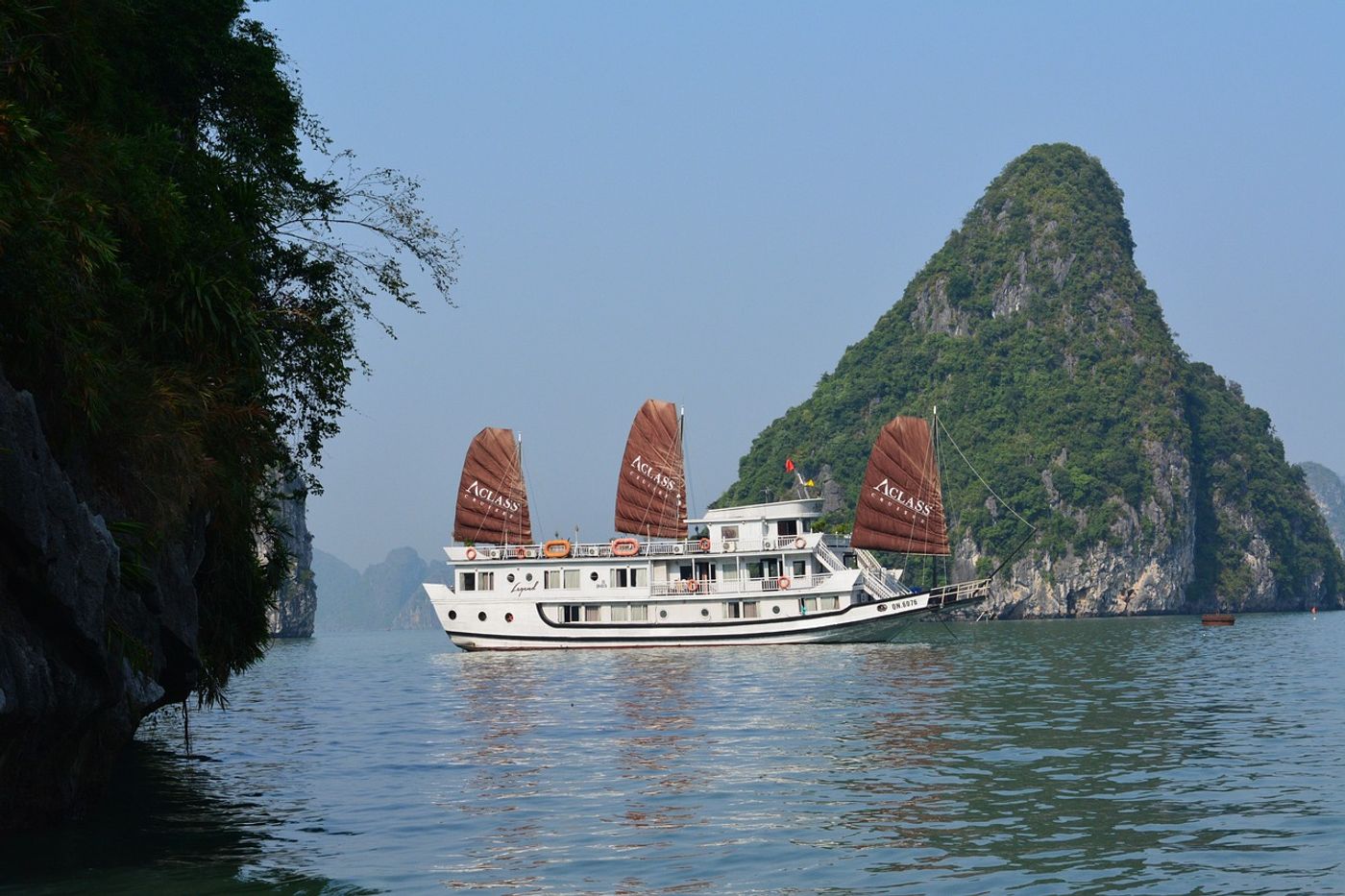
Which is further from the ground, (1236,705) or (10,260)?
(10,260)

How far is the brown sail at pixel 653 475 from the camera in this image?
49.9 m

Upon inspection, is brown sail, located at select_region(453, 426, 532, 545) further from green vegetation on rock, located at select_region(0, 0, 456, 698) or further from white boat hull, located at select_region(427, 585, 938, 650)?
green vegetation on rock, located at select_region(0, 0, 456, 698)

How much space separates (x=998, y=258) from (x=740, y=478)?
38.1m

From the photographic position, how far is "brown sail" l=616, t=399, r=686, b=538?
1966 inches

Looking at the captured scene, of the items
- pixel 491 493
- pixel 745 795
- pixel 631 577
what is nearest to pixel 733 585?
pixel 631 577

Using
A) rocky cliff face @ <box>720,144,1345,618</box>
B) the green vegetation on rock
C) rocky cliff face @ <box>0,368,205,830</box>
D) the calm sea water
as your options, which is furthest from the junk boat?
rocky cliff face @ <box>720,144,1345,618</box>

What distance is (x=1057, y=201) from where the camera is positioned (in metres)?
148

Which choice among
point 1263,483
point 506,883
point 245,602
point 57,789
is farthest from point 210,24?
point 1263,483

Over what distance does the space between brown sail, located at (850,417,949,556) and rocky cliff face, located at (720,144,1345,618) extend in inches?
2658

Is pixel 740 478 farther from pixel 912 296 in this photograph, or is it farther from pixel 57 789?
pixel 57 789

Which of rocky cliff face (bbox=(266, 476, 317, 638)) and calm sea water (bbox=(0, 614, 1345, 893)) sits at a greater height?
rocky cliff face (bbox=(266, 476, 317, 638))

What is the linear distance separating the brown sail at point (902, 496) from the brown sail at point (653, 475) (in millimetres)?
6255

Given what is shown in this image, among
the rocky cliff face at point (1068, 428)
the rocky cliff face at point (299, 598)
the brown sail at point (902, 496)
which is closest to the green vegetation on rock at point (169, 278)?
the brown sail at point (902, 496)

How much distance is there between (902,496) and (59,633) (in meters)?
40.7
